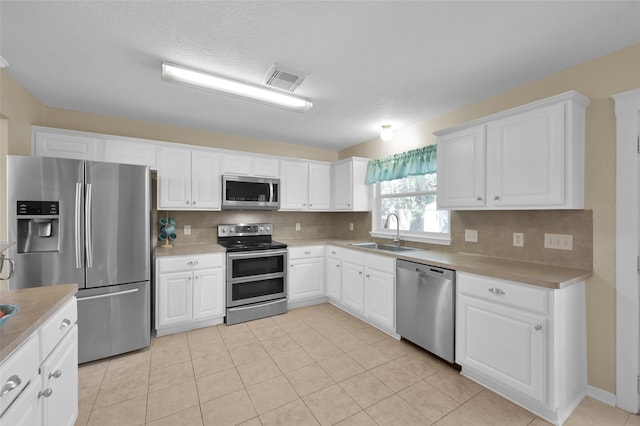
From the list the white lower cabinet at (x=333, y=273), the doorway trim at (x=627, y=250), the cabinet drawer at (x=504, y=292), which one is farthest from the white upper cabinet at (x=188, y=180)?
the doorway trim at (x=627, y=250)

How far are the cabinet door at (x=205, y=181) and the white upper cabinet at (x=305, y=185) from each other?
905 mm

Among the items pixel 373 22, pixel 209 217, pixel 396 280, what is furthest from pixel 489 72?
pixel 209 217

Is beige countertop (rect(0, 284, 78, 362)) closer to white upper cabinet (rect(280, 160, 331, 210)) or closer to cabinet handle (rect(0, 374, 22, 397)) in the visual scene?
cabinet handle (rect(0, 374, 22, 397))

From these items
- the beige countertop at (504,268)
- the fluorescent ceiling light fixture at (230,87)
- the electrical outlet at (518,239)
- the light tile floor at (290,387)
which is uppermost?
the fluorescent ceiling light fixture at (230,87)

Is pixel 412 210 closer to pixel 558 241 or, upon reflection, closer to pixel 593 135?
pixel 558 241

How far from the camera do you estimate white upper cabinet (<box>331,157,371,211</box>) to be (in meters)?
4.00

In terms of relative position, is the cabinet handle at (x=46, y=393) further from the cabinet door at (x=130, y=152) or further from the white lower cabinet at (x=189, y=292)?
the cabinet door at (x=130, y=152)

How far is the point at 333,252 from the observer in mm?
3803

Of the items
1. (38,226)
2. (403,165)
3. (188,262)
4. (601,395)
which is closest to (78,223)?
(38,226)

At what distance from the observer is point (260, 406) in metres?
1.86

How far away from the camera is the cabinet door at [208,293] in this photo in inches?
120

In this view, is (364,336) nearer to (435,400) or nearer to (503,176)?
(435,400)

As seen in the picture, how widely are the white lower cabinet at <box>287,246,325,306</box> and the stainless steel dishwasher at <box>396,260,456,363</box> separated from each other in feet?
4.50

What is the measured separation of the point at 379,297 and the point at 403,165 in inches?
64.9
